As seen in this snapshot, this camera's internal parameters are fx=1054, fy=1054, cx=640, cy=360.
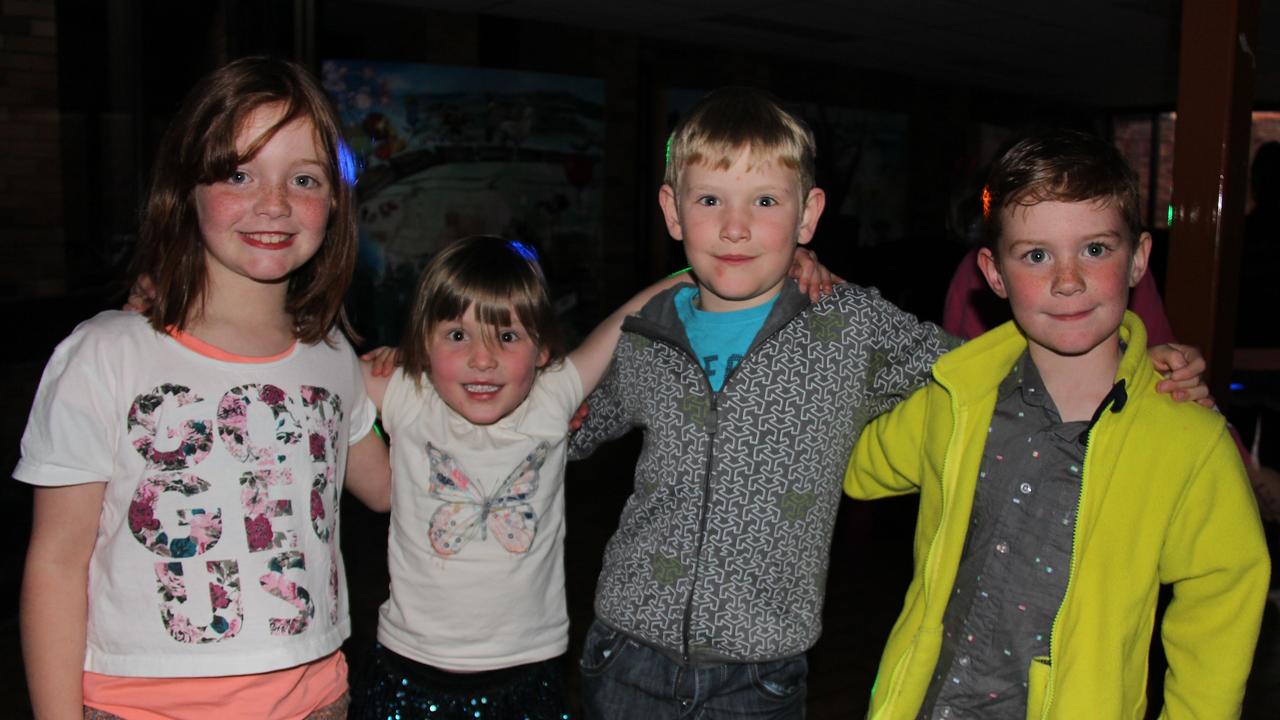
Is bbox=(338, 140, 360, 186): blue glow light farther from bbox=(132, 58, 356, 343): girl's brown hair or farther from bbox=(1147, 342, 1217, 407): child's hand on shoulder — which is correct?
bbox=(1147, 342, 1217, 407): child's hand on shoulder

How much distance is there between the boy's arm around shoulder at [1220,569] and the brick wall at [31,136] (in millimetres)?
4272

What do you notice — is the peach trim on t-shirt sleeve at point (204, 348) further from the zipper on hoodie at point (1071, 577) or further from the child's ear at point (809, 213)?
the zipper on hoodie at point (1071, 577)

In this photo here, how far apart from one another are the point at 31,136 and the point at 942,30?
20.6 feet

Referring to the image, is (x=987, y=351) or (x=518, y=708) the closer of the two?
(x=987, y=351)

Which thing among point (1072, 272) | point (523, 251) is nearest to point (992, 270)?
point (1072, 272)

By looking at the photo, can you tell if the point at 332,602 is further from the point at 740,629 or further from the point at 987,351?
the point at 987,351

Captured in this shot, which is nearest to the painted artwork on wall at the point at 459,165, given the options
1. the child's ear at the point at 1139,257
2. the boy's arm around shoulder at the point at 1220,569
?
the child's ear at the point at 1139,257

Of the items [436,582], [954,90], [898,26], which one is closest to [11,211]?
[436,582]

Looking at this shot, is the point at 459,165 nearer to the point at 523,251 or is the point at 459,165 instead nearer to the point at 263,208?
the point at 523,251

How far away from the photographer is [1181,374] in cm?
155

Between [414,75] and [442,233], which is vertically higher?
[414,75]

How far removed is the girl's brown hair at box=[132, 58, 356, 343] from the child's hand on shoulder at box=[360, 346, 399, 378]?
0.73ft

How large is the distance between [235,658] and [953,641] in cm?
103

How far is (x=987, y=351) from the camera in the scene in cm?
163
